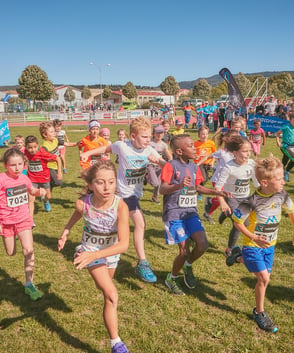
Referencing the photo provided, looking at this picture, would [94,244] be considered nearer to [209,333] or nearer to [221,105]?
[209,333]

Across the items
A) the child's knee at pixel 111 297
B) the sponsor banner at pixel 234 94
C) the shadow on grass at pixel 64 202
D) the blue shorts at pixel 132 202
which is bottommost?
the shadow on grass at pixel 64 202

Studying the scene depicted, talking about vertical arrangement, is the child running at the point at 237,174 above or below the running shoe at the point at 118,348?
above

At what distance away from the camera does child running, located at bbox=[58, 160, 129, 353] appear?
2971 mm

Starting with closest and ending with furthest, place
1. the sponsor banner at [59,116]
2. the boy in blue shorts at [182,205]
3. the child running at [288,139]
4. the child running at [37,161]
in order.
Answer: the boy in blue shorts at [182,205]
the child running at [37,161]
the child running at [288,139]
the sponsor banner at [59,116]

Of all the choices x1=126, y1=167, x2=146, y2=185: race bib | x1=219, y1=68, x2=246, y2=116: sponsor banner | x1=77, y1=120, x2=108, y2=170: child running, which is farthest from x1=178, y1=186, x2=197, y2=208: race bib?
x1=219, y1=68, x2=246, y2=116: sponsor banner

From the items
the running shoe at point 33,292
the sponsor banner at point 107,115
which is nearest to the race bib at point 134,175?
the running shoe at point 33,292

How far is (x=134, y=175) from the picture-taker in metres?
4.75

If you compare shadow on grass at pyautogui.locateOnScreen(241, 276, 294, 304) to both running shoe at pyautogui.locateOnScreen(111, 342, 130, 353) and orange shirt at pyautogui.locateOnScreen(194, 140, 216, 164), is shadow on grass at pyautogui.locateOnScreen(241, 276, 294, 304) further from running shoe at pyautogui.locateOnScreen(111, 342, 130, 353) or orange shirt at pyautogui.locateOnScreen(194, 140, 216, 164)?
orange shirt at pyautogui.locateOnScreen(194, 140, 216, 164)

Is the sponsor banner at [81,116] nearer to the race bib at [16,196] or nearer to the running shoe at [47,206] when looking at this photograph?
the running shoe at [47,206]

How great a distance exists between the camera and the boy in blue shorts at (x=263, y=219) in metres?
3.42

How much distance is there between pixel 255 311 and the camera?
372 centimetres

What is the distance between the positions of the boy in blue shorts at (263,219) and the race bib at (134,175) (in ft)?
5.72

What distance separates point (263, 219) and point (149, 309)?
1862mm

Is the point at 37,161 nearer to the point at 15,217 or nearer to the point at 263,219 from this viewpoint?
the point at 15,217
